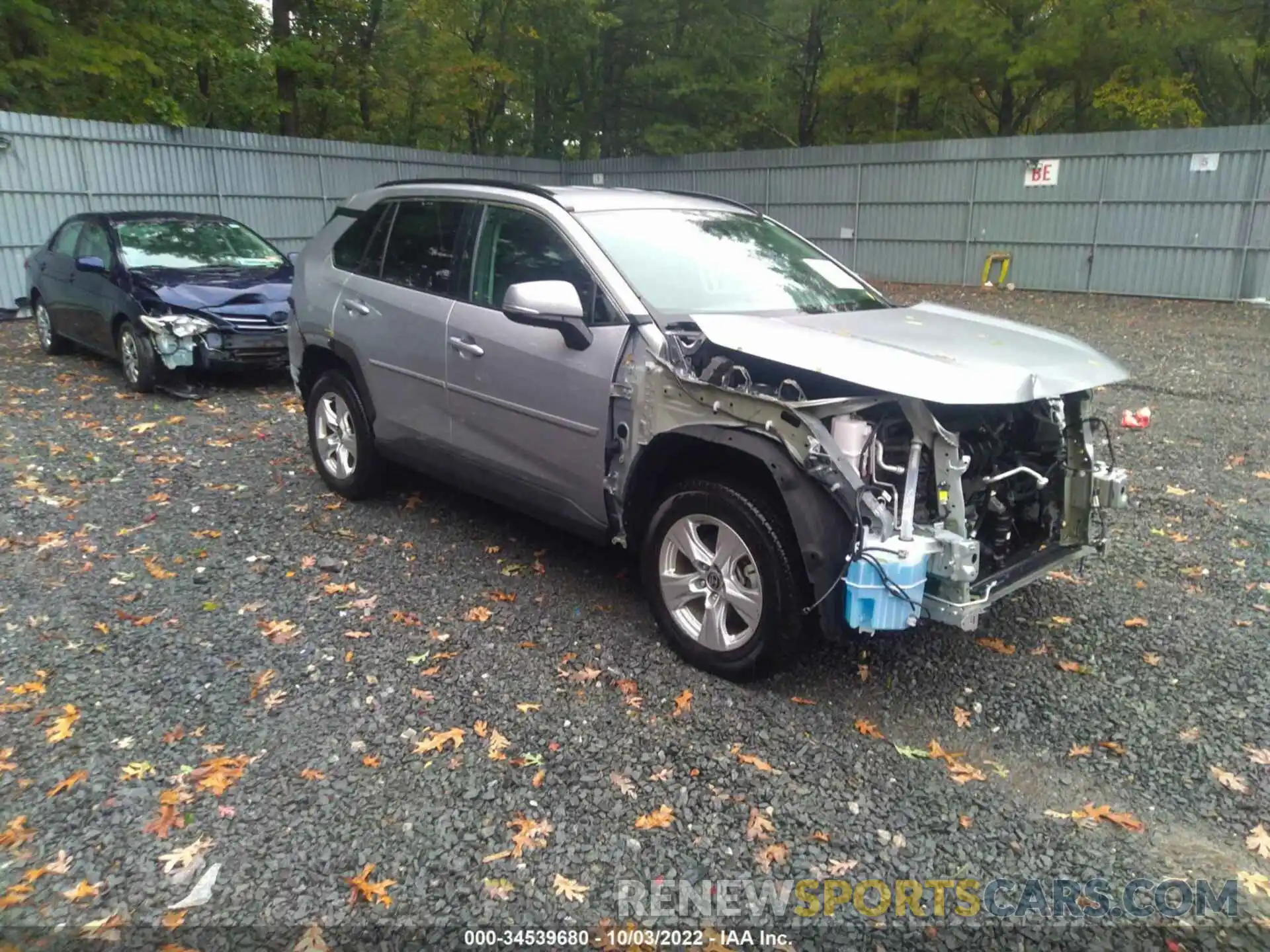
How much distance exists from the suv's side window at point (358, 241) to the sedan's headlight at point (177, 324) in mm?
3381

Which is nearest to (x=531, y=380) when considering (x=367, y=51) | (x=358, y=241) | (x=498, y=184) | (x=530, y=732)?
(x=498, y=184)

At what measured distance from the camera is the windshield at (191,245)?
Answer: 354 inches

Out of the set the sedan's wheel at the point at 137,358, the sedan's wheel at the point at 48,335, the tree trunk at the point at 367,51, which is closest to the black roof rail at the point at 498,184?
the sedan's wheel at the point at 137,358

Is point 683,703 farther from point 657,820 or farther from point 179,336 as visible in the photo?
point 179,336

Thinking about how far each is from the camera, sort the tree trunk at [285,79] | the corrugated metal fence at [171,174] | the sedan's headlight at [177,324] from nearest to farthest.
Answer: the sedan's headlight at [177,324] < the corrugated metal fence at [171,174] < the tree trunk at [285,79]

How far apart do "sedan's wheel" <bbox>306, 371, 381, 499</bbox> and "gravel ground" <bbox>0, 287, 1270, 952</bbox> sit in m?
0.26

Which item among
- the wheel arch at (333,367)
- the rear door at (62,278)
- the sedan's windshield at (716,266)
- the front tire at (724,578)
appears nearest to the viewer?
the front tire at (724,578)

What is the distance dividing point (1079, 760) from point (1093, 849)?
480mm

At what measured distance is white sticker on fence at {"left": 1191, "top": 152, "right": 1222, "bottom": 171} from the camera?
14711mm

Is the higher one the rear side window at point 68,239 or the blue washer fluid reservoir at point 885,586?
the rear side window at point 68,239

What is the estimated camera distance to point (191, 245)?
369 inches

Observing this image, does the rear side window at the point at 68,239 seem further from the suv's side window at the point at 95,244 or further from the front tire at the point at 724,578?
the front tire at the point at 724,578

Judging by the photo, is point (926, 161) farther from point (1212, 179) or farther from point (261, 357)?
point (261, 357)

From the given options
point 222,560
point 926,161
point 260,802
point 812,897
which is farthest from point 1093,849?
point 926,161
